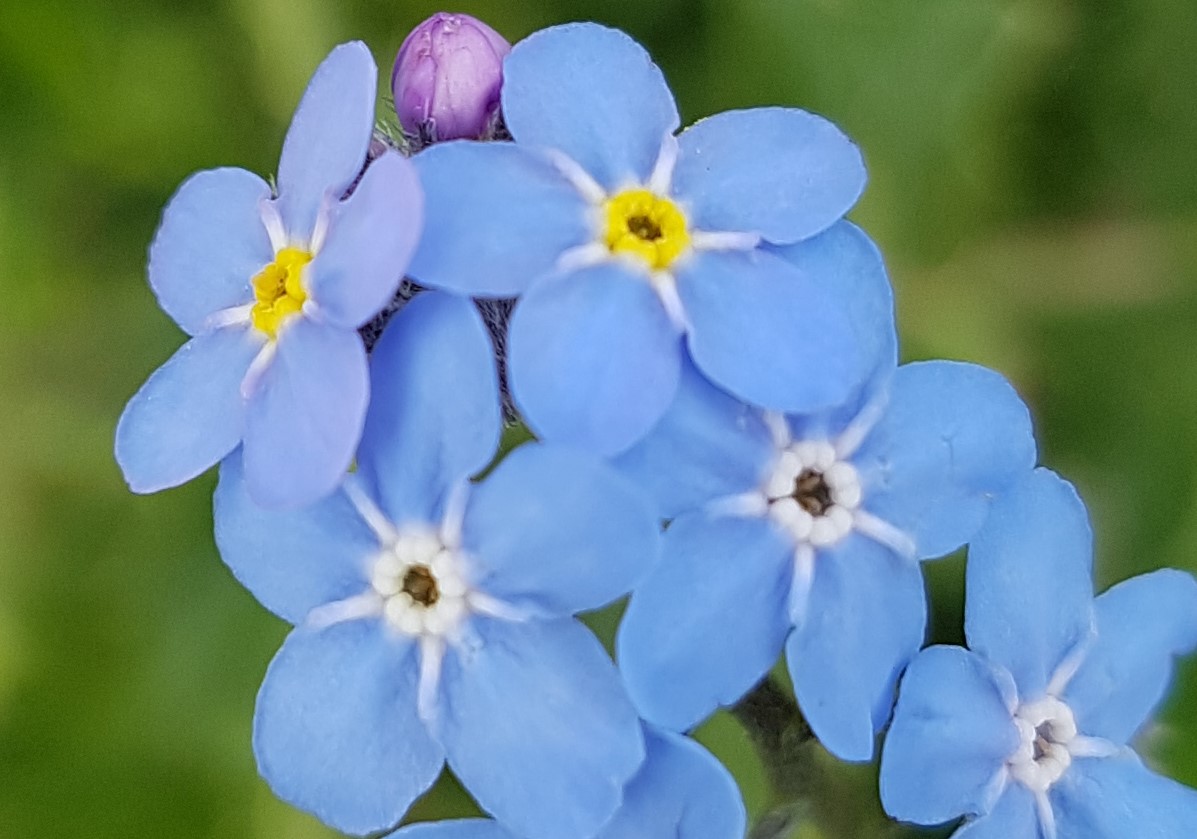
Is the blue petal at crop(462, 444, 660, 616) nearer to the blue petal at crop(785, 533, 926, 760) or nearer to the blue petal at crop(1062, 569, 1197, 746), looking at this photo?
the blue petal at crop(785, 533, 926, 760)

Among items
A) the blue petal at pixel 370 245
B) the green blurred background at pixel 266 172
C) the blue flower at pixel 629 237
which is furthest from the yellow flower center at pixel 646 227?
the green blurred background at pixel 266 172

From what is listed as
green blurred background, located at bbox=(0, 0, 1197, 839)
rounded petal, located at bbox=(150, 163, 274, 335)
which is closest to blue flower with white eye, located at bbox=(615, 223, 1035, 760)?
rounded petal, located at bbox=(150, 163, 274, 335)

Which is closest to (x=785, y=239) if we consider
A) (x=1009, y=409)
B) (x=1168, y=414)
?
(x=1009, y=409)

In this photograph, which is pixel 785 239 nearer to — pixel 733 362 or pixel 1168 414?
pixel 733 362

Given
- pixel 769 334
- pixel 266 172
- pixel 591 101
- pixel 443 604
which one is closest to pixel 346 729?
pixel 443 604

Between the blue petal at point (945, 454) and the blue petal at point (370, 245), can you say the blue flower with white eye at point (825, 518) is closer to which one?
the blue petal at point (945, 454)

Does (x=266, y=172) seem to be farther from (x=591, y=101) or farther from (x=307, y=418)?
(x=307, y=418)

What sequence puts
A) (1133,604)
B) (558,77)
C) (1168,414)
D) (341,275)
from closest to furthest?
1. (341,275)
2. (558,77)
3. (1133,604)
4. (1168,414)
